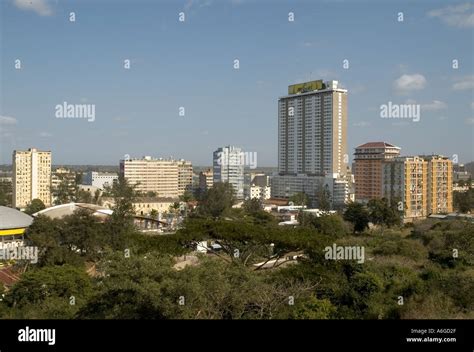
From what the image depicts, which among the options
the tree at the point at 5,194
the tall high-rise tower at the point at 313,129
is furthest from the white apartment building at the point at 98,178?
the tall high-rise tower at the point at 313,129

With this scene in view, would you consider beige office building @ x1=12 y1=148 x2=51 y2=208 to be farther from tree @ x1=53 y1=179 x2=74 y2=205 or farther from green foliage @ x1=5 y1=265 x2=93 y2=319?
green foliage @ x1=5 y1=265 x2=93 y2=319

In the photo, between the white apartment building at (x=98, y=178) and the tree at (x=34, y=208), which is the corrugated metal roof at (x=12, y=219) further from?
the white apartment building at (x=98, y=178)

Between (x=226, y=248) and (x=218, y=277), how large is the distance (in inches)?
156

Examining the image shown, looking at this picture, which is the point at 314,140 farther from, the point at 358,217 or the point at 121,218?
the point at 121,218

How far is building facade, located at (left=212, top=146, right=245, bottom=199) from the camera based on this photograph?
3688 centimetres

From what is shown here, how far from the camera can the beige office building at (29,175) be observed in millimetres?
31203

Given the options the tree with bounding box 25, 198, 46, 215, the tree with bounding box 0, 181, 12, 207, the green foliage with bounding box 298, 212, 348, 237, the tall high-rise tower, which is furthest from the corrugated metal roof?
the tall high-rise tower

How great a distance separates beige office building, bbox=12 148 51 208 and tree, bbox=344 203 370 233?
1900cm

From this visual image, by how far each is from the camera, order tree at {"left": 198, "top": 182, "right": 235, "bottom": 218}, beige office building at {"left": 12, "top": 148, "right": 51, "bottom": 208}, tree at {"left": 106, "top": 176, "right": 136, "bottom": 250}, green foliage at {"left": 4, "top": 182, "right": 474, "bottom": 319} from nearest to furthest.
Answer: green foliage at {"left": 4, "top": 182, "right": 474, "bottom": 319} < tree at {"left": 106, "top": 176, "right": 136, "bottom": 250} < tree at {"left": 198, "top": 182, "right": 235, "bottom": 218} < beige office building at {"left": 12, "top": 148, "right": 51, "bottom": 208}

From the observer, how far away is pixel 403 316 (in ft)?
21.4

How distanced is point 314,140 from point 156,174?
1534 centimetres

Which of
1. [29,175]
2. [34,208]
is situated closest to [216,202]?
[34,208]
